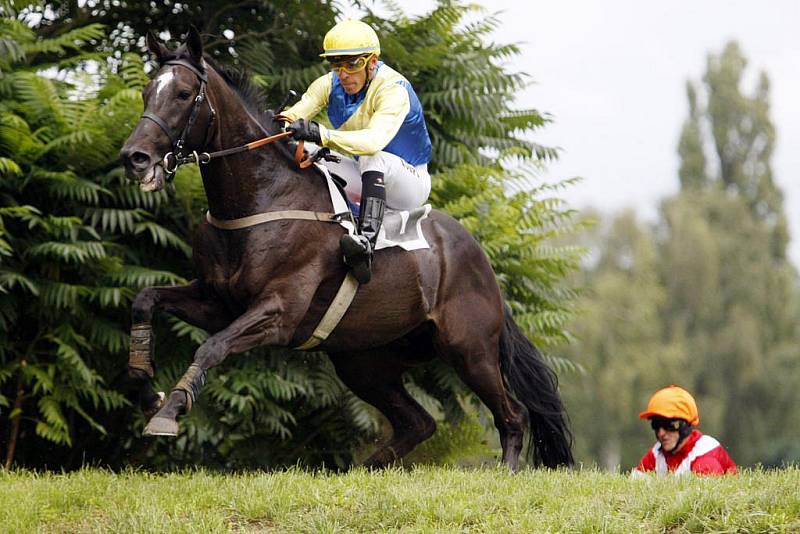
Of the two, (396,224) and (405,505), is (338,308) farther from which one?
(405,505)

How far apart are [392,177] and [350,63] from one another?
878mm

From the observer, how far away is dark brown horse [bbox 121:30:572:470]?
673 cm

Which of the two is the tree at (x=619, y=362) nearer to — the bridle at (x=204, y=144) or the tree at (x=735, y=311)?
the tree at (x=735, y=311)

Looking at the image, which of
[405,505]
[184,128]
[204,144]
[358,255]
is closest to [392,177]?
[358,255]

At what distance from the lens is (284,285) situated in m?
7.12

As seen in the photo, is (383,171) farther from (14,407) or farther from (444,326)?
(14,407)

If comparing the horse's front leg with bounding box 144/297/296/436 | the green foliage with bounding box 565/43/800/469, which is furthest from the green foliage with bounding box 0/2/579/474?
the green foliage with bounding box 565/43/800/469

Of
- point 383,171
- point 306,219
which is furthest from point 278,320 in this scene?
point 383,171

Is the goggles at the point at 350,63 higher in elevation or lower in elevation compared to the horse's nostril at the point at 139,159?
higher

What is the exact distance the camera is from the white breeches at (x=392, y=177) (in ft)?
25.0

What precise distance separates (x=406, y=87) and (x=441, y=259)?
4.48ft

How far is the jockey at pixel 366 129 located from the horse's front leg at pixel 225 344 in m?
0.66

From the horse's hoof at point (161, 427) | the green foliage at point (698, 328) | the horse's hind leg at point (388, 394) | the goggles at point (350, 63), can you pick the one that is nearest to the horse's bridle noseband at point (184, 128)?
the goggles at point (350, 63)

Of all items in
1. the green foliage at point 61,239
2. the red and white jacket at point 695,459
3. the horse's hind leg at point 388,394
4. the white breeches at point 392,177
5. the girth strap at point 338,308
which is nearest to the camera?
the girth strap at point 338,308
